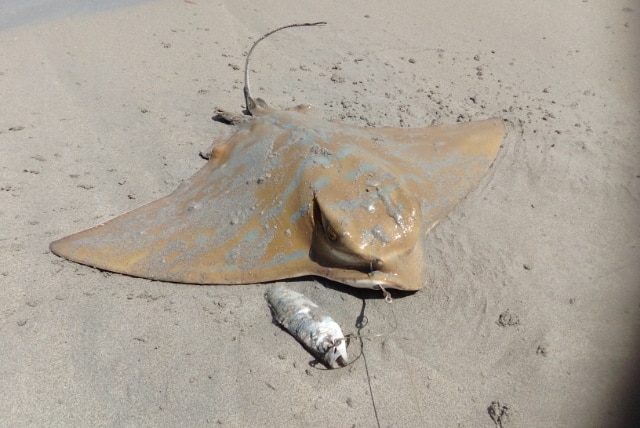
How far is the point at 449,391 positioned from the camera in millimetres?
3219

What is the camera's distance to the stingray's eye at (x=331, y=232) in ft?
11.2

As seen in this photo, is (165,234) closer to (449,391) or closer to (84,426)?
(84,426)

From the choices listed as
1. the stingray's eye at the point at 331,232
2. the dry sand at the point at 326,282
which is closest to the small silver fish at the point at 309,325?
the dry sand at the point at 326,282

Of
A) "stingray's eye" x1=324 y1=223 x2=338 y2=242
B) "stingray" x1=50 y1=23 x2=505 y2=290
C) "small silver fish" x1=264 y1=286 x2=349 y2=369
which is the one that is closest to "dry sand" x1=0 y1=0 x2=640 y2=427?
"small silver fish" x1=264 y1=286 x2=349 y2=369

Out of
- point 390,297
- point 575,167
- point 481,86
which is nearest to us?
point 390,297

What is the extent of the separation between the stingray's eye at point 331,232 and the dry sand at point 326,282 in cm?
55

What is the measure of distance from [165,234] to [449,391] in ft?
7.81

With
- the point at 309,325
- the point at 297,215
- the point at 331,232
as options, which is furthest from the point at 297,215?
the point at 309,325

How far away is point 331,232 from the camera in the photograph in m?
3.43

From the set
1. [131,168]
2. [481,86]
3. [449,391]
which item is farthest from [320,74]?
[449,391]

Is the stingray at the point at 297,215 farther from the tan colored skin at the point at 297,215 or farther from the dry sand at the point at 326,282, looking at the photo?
the dry sand at the point at 326,282

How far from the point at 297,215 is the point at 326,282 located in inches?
22.9

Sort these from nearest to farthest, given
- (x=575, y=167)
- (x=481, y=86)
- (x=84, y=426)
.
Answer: (x=84, y=426), (x=575, y=167), (x=481, y=86)

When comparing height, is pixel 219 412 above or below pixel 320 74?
below
